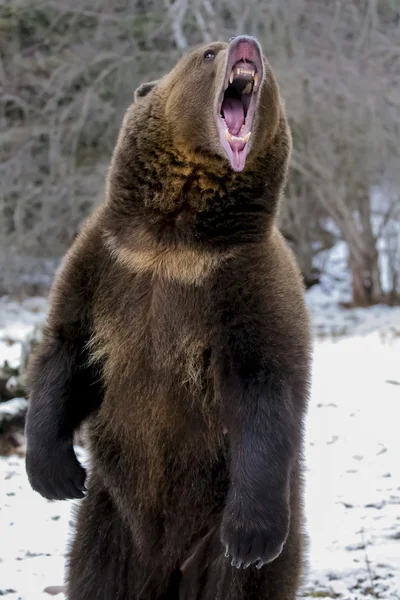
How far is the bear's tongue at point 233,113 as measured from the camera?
2984 millimetres

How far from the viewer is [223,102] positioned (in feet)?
10.1

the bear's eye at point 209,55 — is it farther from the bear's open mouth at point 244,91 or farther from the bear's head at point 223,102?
the bear's open mouth at point 244,91

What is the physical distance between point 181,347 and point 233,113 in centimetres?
84

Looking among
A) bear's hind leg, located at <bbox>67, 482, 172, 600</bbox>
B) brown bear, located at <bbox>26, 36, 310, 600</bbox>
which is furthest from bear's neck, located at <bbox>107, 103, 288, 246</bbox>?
bear's hind leg, located at <bbox>67, 482, 172, 600</bbox>

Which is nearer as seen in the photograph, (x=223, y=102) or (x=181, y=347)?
(x=181, y=347)

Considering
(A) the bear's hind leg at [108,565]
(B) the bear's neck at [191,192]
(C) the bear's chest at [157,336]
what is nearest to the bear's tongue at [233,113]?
(B) the bear's neck at [191,192]

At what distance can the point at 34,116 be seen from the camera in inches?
588

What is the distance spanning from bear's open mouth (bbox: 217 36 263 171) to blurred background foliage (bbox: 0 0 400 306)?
10.1m

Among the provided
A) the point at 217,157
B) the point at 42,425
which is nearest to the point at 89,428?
the point at 42,425

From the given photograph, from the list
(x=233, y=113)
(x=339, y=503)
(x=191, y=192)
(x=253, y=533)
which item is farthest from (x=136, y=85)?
(x=253, y=533)

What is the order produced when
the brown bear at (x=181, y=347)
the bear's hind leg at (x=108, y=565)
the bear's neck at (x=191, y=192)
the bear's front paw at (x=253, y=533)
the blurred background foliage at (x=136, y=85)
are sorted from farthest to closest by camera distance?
the blurred background foliage at (x=136, y=85)
the bear's hind leg at (x=108, y=565)
the bear's neck at (x=191, y=192)
the brown bear at (x=181, y=347)
the bear's front paw at (x=253, y=533)

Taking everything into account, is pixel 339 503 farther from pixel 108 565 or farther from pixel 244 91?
pixel 244 91

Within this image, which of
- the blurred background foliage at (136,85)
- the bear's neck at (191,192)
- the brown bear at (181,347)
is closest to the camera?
the brown bear at (181,347)

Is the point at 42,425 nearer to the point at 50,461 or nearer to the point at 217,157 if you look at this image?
the point at 50,461
